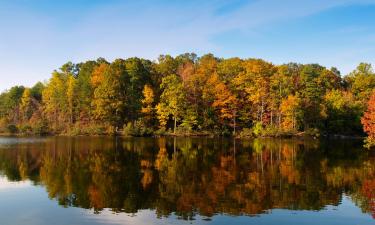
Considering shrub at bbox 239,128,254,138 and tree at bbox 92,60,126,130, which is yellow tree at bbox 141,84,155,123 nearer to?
tree at bbox 92,60,126,130

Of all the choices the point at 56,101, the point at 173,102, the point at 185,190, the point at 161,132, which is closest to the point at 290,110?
the point at 173,102

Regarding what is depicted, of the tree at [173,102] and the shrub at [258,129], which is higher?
the tree at [173,102]

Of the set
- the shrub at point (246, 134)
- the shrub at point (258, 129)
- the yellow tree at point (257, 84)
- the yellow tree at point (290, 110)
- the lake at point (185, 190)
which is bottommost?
the lake at point (185, 190)

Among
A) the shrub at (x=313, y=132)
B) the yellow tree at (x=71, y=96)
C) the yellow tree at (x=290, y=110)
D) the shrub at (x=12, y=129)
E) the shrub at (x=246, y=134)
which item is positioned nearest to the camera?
the yellow tree at (x=290, y=110)

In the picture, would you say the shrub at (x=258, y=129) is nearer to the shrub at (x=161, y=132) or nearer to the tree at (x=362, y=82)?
the shrub at (x=161, y=132)

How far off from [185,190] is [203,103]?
56905 mm

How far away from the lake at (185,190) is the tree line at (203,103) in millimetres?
38301

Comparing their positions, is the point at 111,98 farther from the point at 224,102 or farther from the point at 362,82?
the point at 362,82

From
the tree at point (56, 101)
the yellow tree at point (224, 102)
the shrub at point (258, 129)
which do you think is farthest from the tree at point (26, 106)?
the shrub at point (258, 129)

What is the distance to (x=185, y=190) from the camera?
904 inches

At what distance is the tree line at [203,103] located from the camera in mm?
75062

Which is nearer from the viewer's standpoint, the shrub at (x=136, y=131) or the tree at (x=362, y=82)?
the shrub at (x=136, y=131)

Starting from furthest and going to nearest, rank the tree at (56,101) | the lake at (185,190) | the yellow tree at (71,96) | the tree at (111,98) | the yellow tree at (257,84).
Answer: the tree at (56,101) < the yellow tree at (71,96) < the tree at (111,98) < the yellow tree at (257,84) < the lake at (185,190)

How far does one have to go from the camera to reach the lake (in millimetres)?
17828
